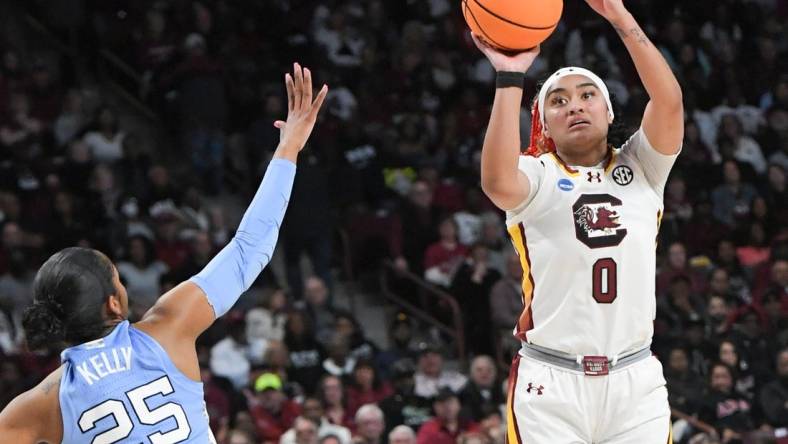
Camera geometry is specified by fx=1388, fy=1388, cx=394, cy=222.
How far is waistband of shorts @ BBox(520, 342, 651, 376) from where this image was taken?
16.9 feet

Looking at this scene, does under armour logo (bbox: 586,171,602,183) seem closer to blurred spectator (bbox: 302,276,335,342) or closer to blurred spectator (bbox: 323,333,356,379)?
blurred spectator (bbox: 323,333,356,379)

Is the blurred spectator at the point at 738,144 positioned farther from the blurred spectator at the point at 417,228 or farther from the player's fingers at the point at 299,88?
the player's fingers at the point at 299,88

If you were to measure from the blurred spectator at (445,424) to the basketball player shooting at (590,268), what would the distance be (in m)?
5.43

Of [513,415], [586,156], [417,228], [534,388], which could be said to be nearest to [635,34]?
[586,156]

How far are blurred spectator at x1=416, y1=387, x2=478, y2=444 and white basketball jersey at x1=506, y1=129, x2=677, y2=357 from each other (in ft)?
17.9

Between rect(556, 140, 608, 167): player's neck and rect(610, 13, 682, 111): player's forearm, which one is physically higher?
rect(610, 13, 682, 111): player's forearm

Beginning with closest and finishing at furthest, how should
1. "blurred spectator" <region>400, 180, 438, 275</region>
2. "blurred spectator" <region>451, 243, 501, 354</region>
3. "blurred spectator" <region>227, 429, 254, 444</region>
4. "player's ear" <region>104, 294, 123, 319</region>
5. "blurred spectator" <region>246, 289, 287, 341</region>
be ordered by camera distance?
"player's ear" <region>104, 294, 123, 319</region>, "blurred spectator" <region>227, 429, 254, 444</region>, "blurred spectator" <region>246, 289, 287, 341</region>, "blurred spectator" <region>451, 243, 501, 354</region>, "blurred spectator" <region>400, 180, 438, 275</region>

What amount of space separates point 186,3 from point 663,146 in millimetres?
11540

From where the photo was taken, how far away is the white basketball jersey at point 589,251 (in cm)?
515

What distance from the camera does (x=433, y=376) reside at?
11.8 metres

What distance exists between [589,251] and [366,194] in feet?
31.4

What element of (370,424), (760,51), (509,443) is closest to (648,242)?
(509,443)

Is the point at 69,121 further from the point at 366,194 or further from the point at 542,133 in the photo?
the point at 542,133

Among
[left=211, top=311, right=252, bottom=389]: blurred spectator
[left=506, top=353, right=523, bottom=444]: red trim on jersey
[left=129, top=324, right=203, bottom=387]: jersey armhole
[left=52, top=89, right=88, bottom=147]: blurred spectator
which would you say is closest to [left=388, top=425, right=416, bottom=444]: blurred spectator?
[left=211, top=311, right=252, bottom=389]: blurred spectator
